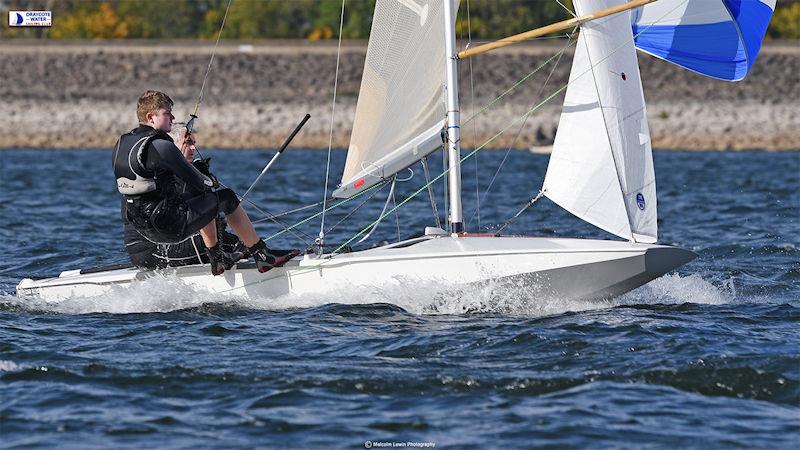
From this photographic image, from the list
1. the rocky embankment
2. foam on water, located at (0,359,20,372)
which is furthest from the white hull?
the rocky embankment

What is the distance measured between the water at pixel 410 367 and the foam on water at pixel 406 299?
0.02 m

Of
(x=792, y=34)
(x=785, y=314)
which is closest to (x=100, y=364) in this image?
(x=785, y=314)

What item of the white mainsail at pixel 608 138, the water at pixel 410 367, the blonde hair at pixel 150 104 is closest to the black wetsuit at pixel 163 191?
the blonde hair at pixel 150 104

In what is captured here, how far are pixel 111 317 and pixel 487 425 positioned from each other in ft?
12.1

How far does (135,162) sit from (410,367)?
2613mm

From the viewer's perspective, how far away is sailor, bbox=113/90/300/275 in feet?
27.1

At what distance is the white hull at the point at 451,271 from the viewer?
8.30 meters

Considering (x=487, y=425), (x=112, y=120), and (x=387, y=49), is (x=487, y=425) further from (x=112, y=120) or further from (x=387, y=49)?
(x=112, y=120)

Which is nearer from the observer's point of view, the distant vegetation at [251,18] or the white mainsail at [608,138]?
the white mainsail at [608,138]

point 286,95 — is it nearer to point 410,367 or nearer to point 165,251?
point 165,251

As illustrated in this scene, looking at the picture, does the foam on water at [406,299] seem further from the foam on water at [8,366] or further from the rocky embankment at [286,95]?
the rocky embankment at [286,95]

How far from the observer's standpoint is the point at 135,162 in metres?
8.29

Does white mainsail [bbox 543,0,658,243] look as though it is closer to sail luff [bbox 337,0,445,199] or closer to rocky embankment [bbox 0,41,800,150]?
sail luff [bbox 337,0,445,199]

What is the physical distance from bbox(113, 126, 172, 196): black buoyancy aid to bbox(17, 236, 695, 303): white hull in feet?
2.57
